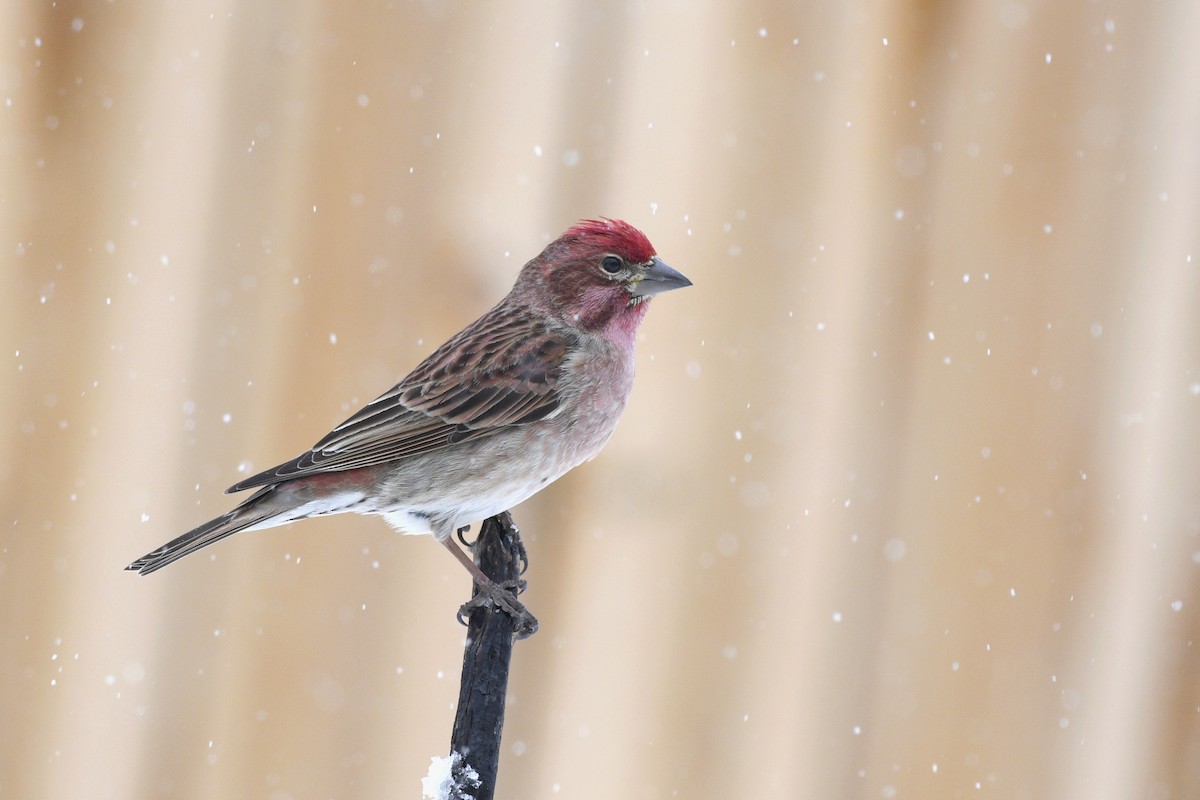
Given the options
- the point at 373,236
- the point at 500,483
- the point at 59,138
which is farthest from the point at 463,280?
the point at 59,138

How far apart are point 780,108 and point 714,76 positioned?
0.62 feet

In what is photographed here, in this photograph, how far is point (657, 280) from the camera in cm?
238

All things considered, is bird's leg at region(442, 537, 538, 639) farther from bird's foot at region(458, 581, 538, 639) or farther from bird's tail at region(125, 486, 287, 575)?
bird's tail at region(125, 486, 287, 575)

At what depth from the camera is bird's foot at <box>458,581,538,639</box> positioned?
2.01 meters

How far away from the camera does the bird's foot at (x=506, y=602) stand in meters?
2.01

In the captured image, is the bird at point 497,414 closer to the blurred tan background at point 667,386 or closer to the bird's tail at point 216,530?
the bird's tail at point 216,530

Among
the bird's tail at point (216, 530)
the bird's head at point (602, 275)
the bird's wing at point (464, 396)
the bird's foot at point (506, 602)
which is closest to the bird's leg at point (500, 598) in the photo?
the bird's foot at point (506, 602)

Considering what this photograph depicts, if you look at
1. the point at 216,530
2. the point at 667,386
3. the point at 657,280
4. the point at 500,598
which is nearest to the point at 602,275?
the point at 657,280

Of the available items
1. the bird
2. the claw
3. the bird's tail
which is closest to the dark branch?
the bird

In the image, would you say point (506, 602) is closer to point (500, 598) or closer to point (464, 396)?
point (500, 598)

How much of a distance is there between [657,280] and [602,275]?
0.16 metres

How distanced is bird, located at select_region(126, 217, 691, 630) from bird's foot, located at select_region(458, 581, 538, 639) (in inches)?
0.9

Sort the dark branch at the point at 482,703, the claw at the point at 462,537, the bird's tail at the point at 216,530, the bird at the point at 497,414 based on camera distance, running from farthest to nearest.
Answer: the claw at the point at 462,537 → the bird at the point at 497,414 → the bird's tail at the point at 216,530 → the dark branch at the point at 482,703

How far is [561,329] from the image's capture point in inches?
103
